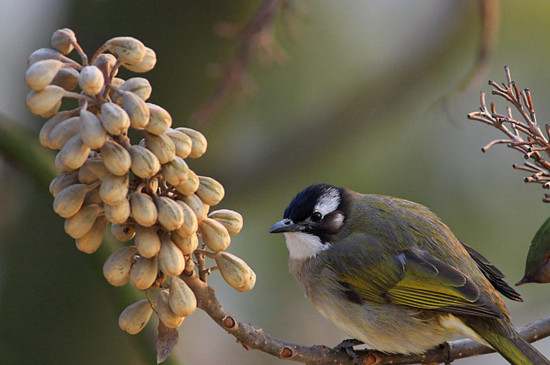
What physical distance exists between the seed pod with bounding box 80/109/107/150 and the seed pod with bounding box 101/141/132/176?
35 mm

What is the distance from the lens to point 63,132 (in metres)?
1.72

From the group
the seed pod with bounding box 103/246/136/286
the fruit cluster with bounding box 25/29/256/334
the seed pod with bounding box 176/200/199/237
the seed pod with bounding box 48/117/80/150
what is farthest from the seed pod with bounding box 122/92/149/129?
the seed pod with bounding box 103/246/136/286

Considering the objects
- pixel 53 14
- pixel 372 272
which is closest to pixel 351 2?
pixel 53 14

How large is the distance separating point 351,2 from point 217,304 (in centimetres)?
587

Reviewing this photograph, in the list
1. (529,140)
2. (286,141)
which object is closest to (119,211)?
(529,140)

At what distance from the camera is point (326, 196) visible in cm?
433

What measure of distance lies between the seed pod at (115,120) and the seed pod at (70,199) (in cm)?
19

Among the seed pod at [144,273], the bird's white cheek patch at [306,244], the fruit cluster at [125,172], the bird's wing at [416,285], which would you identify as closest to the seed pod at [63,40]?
the fruit cluster at [125,172]

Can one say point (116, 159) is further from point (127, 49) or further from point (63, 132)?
point (127, 49)

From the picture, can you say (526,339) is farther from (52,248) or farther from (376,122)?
(376,122)

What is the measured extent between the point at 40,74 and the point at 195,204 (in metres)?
0.50

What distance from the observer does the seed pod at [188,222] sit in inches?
71.2

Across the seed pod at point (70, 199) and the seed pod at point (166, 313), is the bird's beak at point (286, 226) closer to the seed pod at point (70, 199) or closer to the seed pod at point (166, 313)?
the seed pod at point (166, 313)

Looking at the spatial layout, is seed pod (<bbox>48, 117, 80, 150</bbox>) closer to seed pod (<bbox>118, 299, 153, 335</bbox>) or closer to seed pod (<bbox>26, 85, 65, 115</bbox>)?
seed pod (<bbox>26, 85, 65, 115</bbox>)
